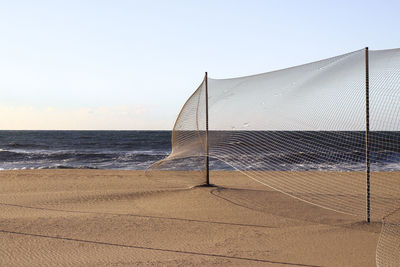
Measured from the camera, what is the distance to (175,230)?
611cm

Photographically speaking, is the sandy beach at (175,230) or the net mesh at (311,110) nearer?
the sandy beach at (175,230)

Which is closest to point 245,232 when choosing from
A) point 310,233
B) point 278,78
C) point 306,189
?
point 310,233

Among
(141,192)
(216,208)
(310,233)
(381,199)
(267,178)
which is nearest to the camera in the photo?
(310,233)

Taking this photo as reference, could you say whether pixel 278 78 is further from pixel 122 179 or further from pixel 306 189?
pixel 122 179

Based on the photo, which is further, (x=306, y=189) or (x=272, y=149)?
(x=272, y=149)

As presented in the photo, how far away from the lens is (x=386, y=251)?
503 cm

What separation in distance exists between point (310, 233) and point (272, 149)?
2118 cm

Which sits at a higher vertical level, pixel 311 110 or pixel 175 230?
pixel 311 110

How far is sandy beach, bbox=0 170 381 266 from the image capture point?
16.0 feet

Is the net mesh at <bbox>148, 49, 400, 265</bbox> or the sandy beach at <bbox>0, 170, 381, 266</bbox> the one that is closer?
the sandy beach at <bbox>0, 170, 381, 266</bbox>

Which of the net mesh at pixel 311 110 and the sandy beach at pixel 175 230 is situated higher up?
the net mesh at pixel 311 110

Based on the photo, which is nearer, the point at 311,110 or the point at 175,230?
the point at 175,230

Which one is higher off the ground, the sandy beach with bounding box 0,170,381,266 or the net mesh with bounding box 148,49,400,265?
the net mesh with bounding box 148,49,400,265

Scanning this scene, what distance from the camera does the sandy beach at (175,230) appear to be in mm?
4867
